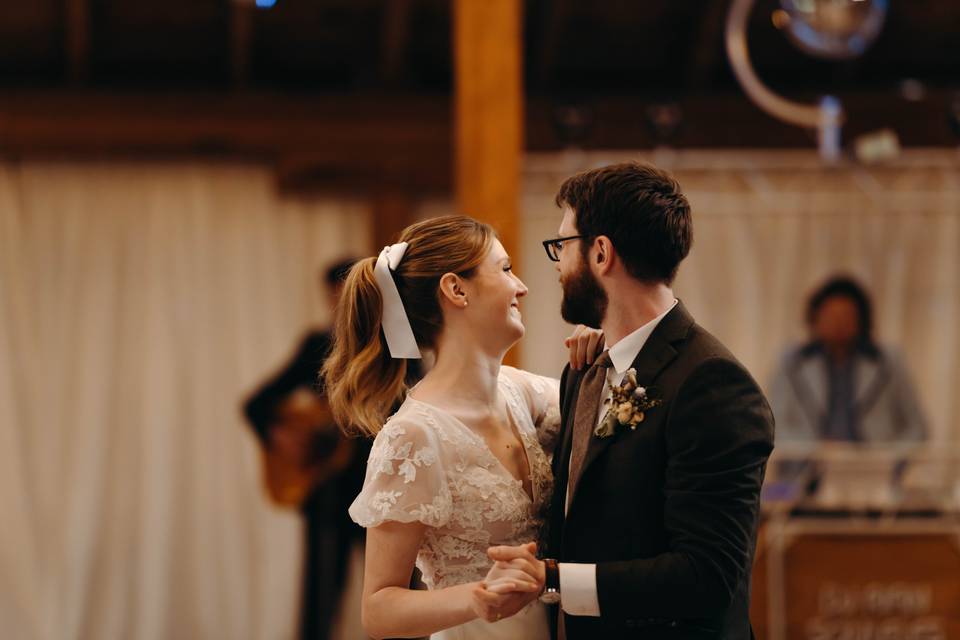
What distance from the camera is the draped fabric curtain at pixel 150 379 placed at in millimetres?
7496

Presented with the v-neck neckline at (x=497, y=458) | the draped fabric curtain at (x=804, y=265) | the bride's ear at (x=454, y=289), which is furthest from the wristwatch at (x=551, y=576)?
the draped fabric curtain at (x=804, y=265)

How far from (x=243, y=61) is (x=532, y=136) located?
1.65 m

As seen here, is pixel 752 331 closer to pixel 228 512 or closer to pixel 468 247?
pixel 228 512

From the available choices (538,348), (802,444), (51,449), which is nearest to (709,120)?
(538,348)

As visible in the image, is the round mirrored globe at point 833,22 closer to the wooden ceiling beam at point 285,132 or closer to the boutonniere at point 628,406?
the boutonniere at point 628,406

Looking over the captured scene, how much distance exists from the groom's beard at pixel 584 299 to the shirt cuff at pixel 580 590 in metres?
0.49

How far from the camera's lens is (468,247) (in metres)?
2.75

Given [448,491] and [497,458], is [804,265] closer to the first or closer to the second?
[497,458]

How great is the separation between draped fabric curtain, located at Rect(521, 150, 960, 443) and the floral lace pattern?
449 cm

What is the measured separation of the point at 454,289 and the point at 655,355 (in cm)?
47

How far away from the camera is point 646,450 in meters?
2.40

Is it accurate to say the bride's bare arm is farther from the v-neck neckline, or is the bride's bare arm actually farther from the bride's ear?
the bride's ear

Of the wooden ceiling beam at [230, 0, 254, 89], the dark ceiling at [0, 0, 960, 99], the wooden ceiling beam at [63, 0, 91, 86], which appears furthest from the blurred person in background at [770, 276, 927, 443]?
the wooden ceiling beam at [63, 0, 91, 86]

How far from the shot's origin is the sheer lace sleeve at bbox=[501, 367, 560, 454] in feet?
9.62
